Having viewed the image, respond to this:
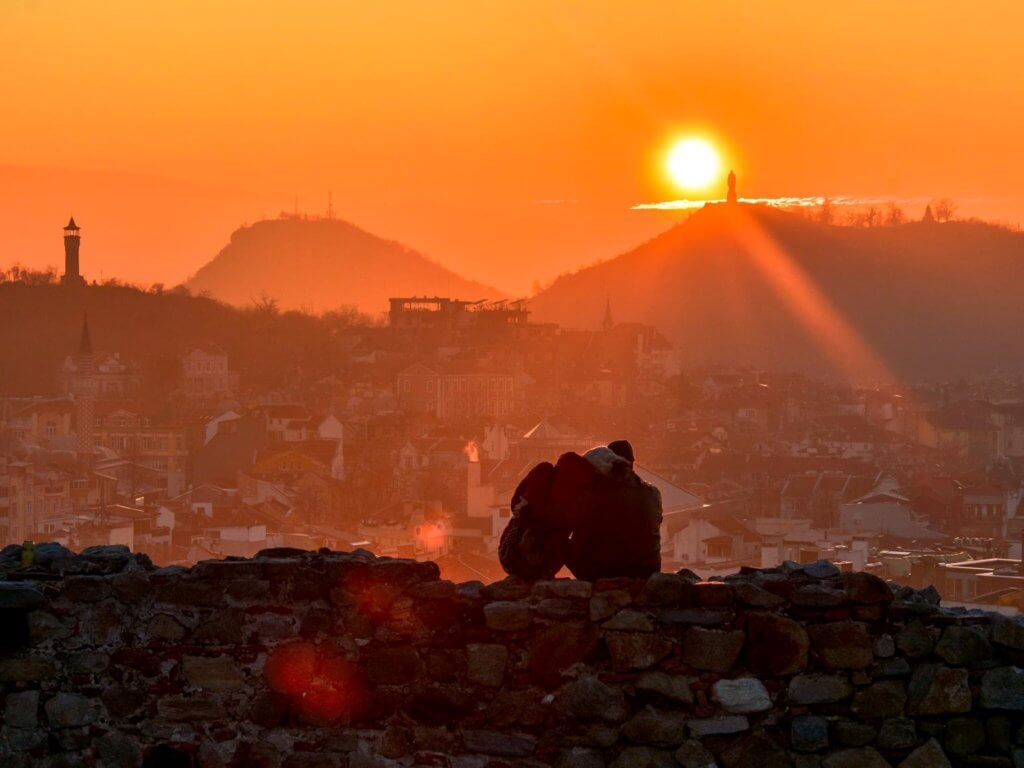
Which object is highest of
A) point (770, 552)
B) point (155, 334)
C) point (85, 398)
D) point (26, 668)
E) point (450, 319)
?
point (450, 319)

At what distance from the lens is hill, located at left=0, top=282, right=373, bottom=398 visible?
91938mm

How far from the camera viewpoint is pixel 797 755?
537 centimetres

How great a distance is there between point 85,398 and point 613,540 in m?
76.2

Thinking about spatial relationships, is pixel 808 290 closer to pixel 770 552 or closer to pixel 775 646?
pixel 770 552

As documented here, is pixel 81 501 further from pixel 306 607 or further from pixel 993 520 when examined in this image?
pixel 306 607

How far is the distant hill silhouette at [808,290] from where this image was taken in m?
121

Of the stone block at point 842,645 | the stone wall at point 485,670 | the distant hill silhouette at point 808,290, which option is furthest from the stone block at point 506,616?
the distant hill silhouette at point 808,290

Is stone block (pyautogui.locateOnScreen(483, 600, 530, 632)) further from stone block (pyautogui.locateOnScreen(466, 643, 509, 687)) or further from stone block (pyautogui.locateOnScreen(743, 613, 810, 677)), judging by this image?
stone block (pyautogui.locateOnScreen(743, 613, 810, 677))

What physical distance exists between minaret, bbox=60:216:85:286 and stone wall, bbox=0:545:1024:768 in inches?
3926

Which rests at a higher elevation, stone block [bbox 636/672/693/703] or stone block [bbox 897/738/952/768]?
stone block [bbox 636/672/693/703]

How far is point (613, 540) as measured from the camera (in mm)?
5684

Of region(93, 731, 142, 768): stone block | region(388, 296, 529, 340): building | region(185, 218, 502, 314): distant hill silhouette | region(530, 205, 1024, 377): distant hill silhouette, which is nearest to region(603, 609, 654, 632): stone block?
region(93, 731, 142, 768): stone block

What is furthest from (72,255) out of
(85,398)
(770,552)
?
(770,552)

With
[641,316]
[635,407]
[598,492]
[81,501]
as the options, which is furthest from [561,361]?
[598,492]
